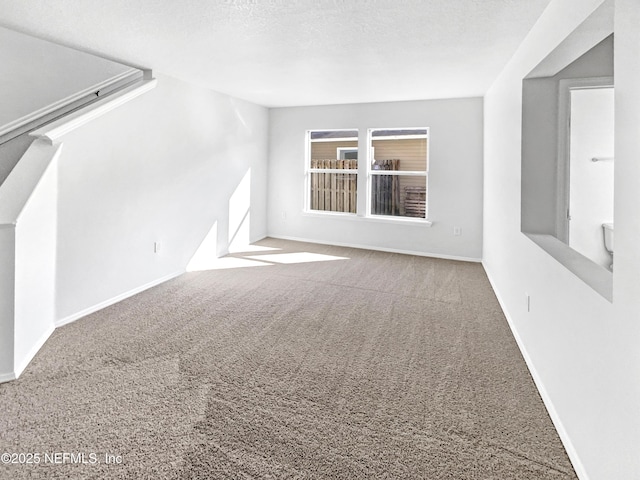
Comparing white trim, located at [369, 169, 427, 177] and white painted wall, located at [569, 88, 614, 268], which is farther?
white trim, located at [369, 169, 427, 177]

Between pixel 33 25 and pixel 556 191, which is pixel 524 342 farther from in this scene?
pixel 33 25

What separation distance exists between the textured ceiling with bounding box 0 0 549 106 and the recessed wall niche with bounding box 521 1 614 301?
515 mm

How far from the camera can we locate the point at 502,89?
3998mm

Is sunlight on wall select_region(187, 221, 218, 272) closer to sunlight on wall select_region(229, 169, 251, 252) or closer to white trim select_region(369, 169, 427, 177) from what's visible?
sunlight on wall select_region(229, 169, 251, 252)

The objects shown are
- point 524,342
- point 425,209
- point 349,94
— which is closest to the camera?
point 524,342

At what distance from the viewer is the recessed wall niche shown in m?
2.67

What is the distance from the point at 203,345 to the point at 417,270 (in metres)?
3.13

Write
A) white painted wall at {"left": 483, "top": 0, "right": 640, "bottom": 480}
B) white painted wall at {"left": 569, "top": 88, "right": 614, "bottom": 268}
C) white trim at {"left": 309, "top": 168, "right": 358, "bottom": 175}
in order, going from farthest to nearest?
white trim at {"left": 309, "top": 168, "right": 358, "bottom": 175} → white painted wall at {"left": 569, "top": 88, "right": 614, "bottom": 268} → white painted wall at {"left": 483, "top": 0, "right": 640, "bottom": 480}

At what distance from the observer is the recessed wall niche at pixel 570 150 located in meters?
2.67

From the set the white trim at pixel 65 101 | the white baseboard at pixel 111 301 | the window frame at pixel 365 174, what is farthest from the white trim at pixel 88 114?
the window frame at pixel 365 174

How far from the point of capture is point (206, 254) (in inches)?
216

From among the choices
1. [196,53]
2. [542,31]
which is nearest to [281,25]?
[196,53]

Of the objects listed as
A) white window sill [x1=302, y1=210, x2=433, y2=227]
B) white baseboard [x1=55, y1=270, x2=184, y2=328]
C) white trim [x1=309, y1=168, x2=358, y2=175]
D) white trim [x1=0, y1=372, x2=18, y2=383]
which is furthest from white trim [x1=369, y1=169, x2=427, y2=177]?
white trim [x1=0, y1=372, x2=18, y2=383]

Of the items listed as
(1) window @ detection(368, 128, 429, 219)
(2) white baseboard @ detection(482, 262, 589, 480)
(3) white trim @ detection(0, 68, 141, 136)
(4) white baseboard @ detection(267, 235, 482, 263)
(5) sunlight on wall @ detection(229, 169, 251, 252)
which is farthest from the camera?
(1) window @ detection(368, 128, 429, 219)
